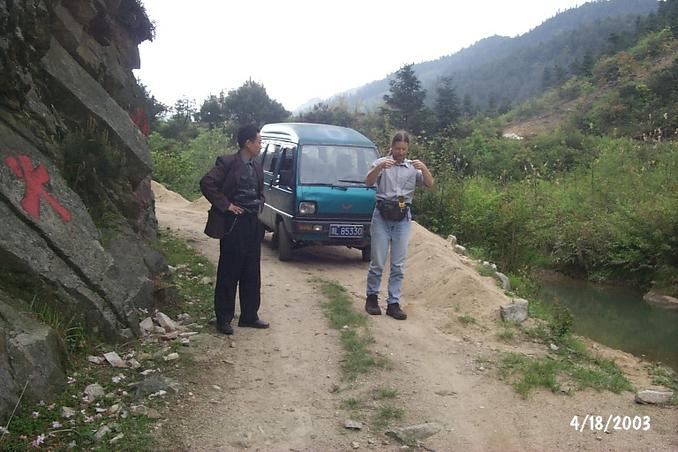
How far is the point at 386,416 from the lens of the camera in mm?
4660

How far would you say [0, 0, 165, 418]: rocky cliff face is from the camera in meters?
4.39

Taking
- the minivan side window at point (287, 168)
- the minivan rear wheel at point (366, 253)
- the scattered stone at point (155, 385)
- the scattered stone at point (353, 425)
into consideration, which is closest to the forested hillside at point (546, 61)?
the minivan rear wheel at point (366, 253)

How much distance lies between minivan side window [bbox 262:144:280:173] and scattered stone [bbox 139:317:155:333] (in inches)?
214

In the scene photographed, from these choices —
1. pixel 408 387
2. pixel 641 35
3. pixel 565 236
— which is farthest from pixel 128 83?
pixel 641 35

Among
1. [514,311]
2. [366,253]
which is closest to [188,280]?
[366,253]

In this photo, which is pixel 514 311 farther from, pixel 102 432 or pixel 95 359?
pixel 102 432

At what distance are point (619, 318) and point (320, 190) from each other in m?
6.26

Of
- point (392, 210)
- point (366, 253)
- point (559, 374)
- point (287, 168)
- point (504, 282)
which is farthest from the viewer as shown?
point (366, 253)

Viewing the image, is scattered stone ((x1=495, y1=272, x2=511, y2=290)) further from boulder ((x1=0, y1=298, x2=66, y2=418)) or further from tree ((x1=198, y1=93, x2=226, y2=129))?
tree ((x1=198, y1=93, x2=226, y2=129))

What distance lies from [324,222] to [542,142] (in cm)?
2695

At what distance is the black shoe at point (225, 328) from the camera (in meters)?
6.21

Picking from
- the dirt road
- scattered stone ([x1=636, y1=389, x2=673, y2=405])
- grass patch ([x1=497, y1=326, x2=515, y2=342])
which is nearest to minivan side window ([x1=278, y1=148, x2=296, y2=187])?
the dirt road

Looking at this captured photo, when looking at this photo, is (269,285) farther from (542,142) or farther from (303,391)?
(542,142)

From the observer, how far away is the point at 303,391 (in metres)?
5.05
